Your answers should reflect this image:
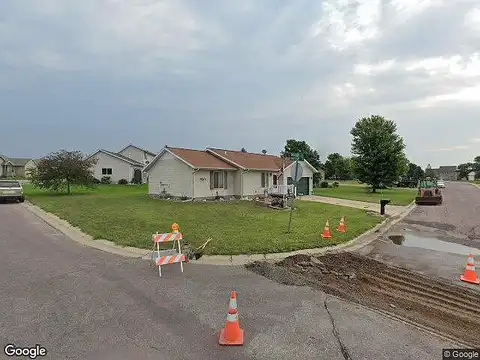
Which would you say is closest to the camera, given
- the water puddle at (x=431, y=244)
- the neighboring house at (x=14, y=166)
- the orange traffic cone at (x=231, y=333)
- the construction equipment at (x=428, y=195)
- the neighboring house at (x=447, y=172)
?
the orange traffic cone at (x=231, y=333)

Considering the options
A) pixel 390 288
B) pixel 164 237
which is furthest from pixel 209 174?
pixel 390 288

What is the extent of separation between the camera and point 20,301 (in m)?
5.35

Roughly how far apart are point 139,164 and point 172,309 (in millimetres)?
43675

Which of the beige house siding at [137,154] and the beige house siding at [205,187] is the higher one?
the beige house siding at [137,154]

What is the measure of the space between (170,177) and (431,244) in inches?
732

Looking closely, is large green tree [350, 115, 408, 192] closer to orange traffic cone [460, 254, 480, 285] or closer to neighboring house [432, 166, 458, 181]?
orange traffic cone [460, 254, 480, 285]

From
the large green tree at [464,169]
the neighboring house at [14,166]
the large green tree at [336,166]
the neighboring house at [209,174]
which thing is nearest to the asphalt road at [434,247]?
the neighboring house at [209,174]

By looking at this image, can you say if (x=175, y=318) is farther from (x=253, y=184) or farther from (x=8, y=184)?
(x=8, y=184)

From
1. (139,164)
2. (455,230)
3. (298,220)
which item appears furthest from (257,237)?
(139,164)

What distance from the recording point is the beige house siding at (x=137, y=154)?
50.0m

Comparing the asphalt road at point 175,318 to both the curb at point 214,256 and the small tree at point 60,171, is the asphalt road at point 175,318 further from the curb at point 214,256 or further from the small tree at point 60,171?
the small tree at point 60,171

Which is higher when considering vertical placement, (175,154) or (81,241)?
(175,154)

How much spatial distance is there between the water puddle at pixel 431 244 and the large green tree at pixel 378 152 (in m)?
33.2

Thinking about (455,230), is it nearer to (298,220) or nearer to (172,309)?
(298,220)
